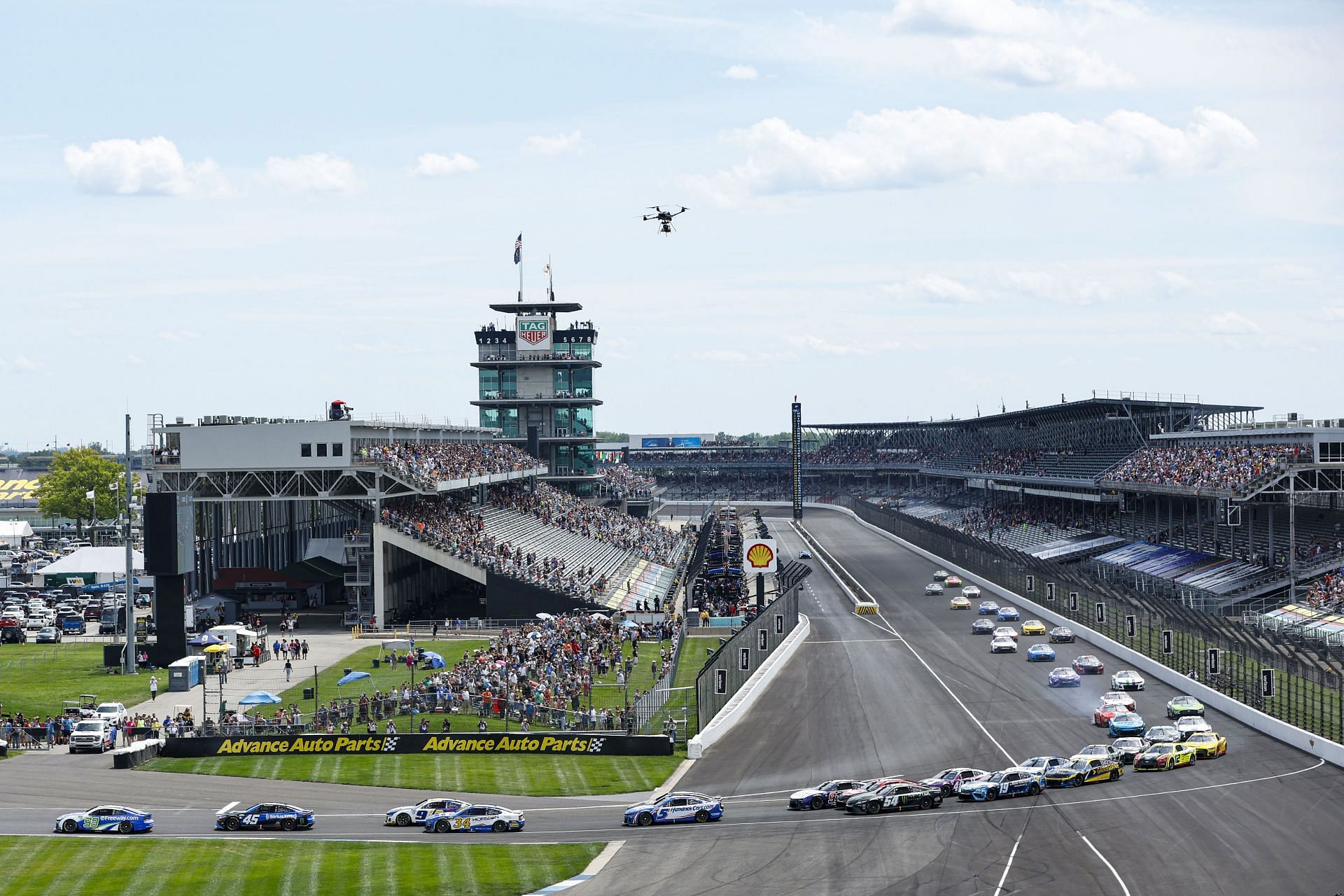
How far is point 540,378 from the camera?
125 metres

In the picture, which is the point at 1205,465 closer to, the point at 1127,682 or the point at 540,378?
the point at 1127,682

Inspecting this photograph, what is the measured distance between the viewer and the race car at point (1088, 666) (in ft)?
191

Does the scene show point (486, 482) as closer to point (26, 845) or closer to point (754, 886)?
point (26, 845)

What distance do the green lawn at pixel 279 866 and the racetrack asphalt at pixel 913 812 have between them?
40.7 inches

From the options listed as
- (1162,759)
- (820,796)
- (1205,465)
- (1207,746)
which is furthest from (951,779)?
(1205,465)

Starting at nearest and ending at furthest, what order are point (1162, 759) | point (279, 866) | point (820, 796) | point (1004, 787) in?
point (279, 866), point (820, 796), point (1004, 787), point (1162, 759)

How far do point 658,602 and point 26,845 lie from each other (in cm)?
4575

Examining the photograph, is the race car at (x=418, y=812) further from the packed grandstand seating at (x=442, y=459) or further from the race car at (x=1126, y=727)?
the packed grandstand seating at (x=442, y=459)

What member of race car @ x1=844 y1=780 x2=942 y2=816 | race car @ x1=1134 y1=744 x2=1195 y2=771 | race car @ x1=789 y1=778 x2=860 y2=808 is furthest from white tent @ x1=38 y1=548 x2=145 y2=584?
race car @ x1=1134 y1=744 x2=1195 y2=771

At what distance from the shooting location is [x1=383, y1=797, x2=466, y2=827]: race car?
122 feet

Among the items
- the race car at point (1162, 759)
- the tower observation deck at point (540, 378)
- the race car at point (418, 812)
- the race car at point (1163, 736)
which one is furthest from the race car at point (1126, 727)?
the tower observation deck at point (540, 378)

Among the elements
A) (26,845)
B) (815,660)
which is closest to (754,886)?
(26,845)

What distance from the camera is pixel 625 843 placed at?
35031 millimetres

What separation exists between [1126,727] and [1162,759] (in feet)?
15.7
